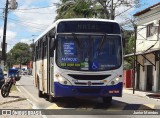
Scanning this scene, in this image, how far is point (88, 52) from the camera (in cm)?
1653

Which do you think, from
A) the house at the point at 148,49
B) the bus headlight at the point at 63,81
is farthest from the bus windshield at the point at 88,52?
the house at the point at 148,49

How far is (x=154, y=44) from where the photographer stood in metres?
35.3

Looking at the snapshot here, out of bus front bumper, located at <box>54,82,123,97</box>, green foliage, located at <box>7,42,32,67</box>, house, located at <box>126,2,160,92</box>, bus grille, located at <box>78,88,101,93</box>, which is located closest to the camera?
bus front bumper, located at <box>54,82,123,97</box>

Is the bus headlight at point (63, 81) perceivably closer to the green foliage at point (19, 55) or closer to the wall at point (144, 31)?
the wall at point (144, 31)

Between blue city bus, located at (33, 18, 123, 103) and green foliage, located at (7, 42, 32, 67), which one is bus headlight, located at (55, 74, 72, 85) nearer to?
blue city bus, located at (33, 18, 123, 103)

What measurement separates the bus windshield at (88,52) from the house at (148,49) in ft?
52.1

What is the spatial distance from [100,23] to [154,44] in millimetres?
18889

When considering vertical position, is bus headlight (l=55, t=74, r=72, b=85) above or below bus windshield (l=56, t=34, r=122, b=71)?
below

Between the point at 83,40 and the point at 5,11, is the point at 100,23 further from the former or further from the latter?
the point at 5,11

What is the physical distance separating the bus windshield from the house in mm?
15883

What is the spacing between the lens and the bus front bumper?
16375mm

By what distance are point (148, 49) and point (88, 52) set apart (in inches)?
775

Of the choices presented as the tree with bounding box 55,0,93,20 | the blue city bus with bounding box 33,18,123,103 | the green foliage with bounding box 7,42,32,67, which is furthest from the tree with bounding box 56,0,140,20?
the green foliage with bounding box 7,42,32,67

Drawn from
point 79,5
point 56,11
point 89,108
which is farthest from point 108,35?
point 56,11
